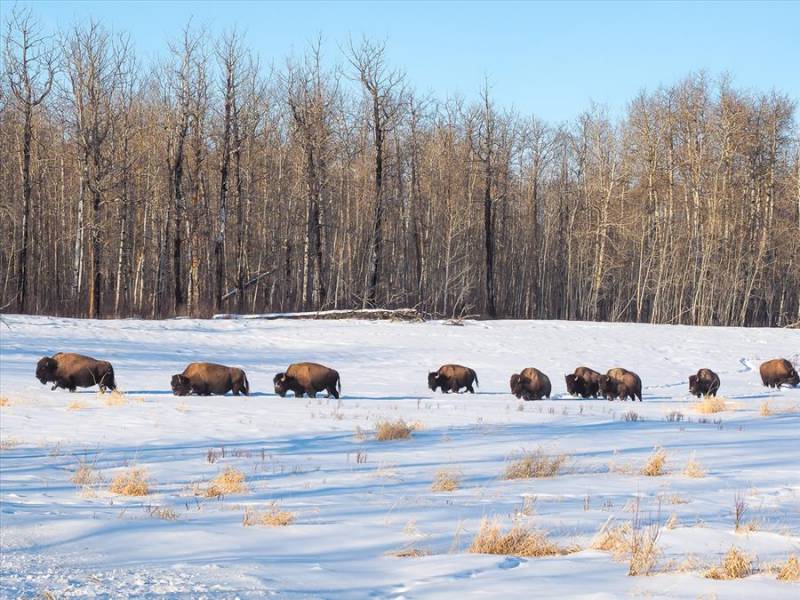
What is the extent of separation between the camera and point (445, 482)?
10055mm

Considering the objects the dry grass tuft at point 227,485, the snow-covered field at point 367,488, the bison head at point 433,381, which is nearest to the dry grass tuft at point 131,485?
the snow-covered field at point 367,488

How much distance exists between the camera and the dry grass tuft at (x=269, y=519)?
760 centimetres

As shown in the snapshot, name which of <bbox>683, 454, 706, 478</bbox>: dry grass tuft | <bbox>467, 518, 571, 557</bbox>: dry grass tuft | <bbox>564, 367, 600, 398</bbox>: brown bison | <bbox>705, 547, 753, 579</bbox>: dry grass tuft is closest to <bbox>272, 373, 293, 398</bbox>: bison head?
<bbox>564, 367, 600, 398</bbox>: brown bison

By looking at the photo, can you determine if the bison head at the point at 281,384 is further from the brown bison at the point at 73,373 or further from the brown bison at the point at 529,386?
the brown bison at the point at 529,386

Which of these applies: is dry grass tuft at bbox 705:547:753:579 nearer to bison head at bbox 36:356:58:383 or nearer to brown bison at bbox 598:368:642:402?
brown bison at bbox 598:368:642:402

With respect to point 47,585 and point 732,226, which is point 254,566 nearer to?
point 47,585

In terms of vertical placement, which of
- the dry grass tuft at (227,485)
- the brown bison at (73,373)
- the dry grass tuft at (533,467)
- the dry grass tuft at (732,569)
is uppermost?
the brown bison at (73,373)

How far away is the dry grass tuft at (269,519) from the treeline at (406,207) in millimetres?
34366

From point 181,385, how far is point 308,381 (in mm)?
2985

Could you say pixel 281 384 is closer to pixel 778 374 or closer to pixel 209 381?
pixel 209 381

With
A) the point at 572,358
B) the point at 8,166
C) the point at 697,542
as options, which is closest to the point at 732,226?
the point at 572,358

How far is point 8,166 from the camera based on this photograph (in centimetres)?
5497

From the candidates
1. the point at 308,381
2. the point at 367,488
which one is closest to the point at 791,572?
the point at 367,488

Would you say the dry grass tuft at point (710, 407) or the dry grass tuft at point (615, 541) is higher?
the dry grass tuft at point (615, 541)
